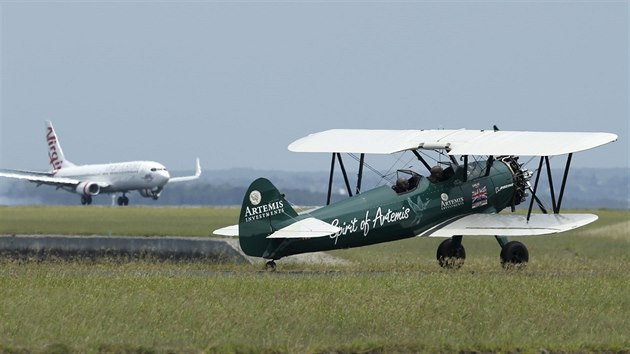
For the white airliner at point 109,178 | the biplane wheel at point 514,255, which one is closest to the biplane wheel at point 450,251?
the biplane wheel at point 514,255

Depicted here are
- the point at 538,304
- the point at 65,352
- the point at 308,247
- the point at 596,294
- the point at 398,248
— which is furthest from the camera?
the point at 398,248

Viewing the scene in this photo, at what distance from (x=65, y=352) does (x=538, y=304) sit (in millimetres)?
8113

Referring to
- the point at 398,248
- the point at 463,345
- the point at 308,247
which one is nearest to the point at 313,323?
the point at 463,345

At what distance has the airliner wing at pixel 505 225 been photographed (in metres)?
28.2

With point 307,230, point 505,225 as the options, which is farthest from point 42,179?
point 307,230

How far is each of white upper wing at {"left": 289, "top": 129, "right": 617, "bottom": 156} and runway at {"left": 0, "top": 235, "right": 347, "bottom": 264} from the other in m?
4.47

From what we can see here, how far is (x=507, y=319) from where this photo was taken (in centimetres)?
1897

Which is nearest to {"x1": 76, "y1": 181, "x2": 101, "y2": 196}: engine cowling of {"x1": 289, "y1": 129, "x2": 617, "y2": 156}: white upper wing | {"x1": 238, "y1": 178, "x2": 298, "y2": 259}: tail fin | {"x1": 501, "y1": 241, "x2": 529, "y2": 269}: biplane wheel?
{"x1": 289, "y1": 129, "x2": 617, "y2": 156}: white upper wing

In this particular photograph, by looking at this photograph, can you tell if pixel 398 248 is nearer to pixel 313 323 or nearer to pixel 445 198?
pixel 445 198

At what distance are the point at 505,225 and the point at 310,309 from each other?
10.1 meters

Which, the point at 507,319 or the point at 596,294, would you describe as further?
the point at 596,294

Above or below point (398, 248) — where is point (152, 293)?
above

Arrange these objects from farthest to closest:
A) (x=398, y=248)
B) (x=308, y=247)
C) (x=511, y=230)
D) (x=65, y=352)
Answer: (x=398, y=248) < (x=511, y=230) < (x=308, y=247) < (x=65, y=352)

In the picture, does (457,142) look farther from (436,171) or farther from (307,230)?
(307,230)
